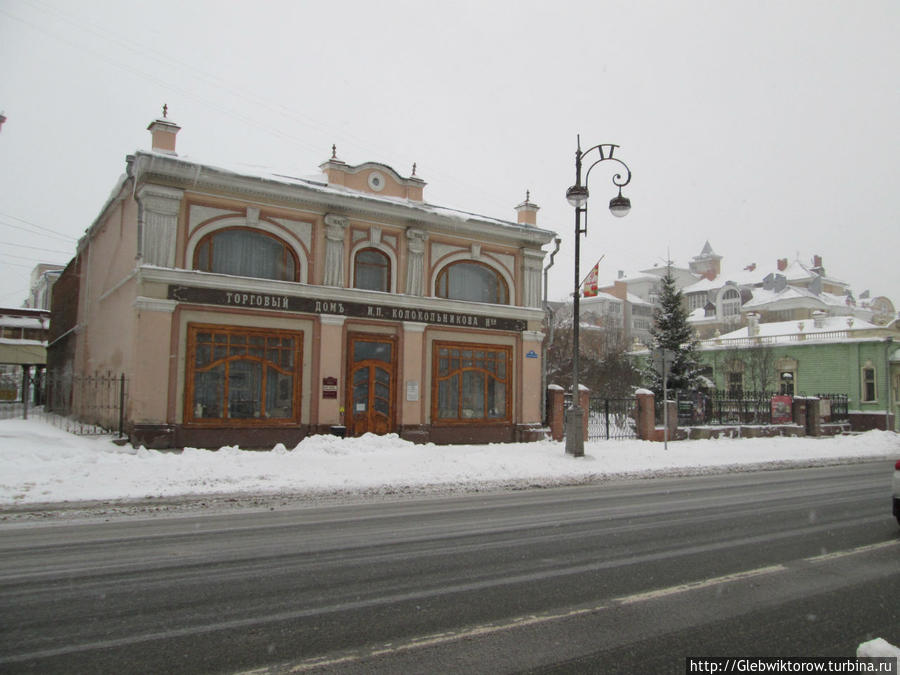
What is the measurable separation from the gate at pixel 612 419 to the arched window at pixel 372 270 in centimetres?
906

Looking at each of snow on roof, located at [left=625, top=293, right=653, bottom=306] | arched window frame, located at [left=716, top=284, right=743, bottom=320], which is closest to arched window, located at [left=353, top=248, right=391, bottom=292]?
arched window frame, located at [left=716, top=284, right=743, bottom=320]

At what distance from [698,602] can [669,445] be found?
18373 mm

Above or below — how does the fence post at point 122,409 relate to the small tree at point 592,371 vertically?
below

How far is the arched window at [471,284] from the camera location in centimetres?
2208

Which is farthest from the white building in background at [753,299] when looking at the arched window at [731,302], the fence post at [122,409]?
the fence post at [122,409]

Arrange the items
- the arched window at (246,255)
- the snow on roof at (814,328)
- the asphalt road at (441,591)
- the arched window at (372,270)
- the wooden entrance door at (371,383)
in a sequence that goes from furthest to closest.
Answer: the snow on roof at (814,328) < the arched window at (372,270) < the wooden entrance door at (371,383) < the arched window at (246,255) < the asphalt road at (441,591)

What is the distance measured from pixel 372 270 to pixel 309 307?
251cm

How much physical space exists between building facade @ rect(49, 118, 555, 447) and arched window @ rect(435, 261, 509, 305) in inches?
2.7

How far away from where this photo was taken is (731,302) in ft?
327

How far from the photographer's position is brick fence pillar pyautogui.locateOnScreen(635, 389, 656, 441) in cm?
2441

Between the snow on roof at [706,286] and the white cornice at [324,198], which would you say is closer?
the white cornice at [324,198]

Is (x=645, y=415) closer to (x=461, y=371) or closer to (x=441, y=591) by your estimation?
(x=461, y=371)

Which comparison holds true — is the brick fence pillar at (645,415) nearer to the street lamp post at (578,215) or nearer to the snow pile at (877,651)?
the street lamp post at (578,215)

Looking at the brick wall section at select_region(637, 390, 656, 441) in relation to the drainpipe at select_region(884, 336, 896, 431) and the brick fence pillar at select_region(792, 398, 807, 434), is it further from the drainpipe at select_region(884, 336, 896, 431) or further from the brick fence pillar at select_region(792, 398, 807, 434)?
the drainpipe at select_region(884, 336, 896, 431)
